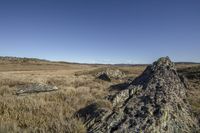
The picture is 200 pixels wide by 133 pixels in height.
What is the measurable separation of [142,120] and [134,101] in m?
1.45

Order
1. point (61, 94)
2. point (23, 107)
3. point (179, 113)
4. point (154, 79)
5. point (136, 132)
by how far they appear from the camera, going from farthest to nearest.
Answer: point (61, 94)
point (154, 79)
point (23, 107)
point (179, 113)
point (136, 132)

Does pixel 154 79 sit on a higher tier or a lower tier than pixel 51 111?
higher

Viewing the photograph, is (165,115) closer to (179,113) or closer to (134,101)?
(179,113)

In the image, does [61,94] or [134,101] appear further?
[61,94]

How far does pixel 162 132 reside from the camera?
4.84 meters

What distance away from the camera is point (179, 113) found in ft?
18.8

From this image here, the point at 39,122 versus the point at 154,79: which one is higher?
the point at 154,79

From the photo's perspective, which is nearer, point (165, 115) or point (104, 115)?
point (165, 115)

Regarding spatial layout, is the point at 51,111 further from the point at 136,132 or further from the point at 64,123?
the point at 136,132

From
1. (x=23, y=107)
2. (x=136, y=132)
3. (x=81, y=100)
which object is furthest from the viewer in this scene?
(x=81, y=100)

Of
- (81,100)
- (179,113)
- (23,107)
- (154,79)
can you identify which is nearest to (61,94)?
(81,100)

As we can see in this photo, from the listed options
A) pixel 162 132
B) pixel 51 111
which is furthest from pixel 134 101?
pixel 51 111

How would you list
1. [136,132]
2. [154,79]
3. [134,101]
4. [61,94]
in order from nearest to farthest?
[136,132] < [134,101] < [154,79] < [61,94]

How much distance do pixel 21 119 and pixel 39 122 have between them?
19.8 inches
